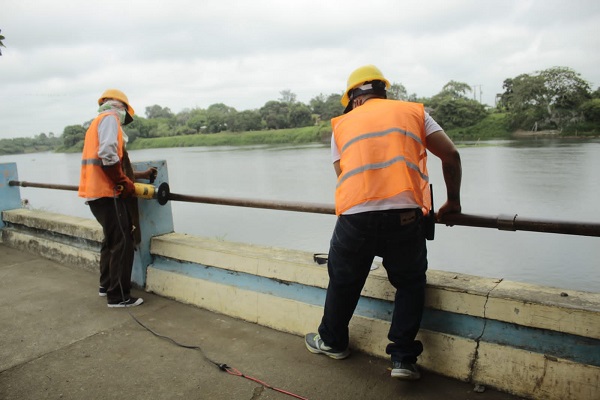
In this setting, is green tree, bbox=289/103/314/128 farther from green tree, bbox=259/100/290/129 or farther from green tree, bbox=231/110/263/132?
green tree, bbox=231/110/263/132

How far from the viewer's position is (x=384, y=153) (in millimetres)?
2098

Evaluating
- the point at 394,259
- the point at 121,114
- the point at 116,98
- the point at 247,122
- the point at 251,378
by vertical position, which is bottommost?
the point at 251,378

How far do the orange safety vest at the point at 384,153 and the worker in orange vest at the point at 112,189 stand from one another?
6.38 ft

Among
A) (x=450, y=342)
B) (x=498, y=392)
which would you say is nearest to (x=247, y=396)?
(x=450, y=342)

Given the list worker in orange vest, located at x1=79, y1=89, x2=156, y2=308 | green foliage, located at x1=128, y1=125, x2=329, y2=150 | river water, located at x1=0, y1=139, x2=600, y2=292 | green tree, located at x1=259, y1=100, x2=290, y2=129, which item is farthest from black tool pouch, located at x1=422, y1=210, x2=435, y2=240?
green tree, located at x1=259, y1=100, x2=290, y2=129

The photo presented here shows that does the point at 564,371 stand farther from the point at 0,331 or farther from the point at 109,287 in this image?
the point at 0,331

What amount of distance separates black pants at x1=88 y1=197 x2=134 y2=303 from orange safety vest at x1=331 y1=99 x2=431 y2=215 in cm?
204

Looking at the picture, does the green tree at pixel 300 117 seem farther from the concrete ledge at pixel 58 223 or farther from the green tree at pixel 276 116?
the concrete ledge at pixel 58 223

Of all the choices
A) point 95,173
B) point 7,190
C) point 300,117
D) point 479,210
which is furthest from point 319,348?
point 300,117

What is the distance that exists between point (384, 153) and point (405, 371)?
3.39ft

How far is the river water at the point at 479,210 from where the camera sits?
31.8 feet

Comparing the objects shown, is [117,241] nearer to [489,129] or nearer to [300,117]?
[489,129]

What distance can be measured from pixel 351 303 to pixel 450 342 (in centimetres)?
51

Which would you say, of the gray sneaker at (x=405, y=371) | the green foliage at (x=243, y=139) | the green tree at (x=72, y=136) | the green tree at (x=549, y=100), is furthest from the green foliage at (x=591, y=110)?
the green tree at (x=72, y=136)
